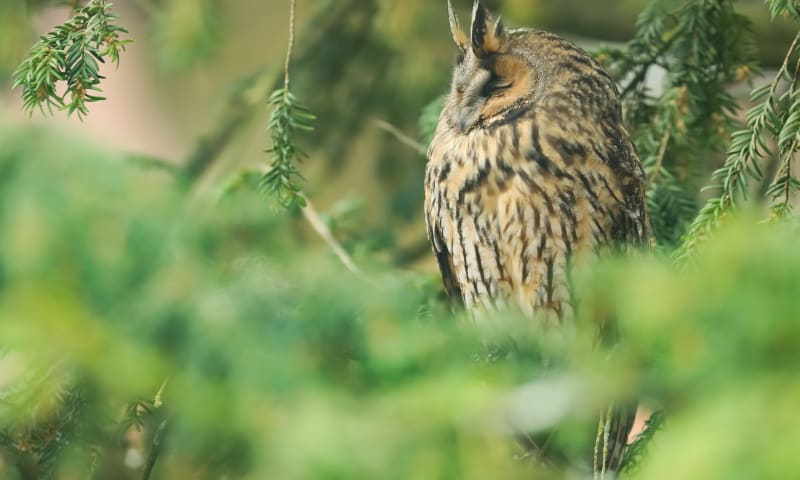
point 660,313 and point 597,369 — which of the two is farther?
point 597,369

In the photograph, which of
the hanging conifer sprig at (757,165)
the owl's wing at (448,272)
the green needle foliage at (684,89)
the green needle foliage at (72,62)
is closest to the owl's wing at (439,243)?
the owl's wing at (448,272)

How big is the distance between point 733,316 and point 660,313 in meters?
0.05

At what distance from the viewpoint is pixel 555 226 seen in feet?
5.58

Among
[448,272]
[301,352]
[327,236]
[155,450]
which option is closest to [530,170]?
[448,272]

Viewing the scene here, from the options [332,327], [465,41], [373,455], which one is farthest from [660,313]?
[465,41]

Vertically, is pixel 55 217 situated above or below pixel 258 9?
below

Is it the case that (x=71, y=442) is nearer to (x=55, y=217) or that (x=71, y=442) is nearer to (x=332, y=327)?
(x=55, y=217)

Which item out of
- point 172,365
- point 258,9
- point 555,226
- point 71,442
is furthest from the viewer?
point 258,9

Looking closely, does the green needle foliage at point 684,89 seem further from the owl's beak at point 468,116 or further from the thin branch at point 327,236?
the thin branch at point 327,236

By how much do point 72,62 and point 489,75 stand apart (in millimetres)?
745

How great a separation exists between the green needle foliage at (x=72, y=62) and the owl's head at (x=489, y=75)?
25.1 inches

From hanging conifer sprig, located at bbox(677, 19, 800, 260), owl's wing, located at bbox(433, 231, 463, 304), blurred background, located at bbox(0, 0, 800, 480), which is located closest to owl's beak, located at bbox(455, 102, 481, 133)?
owl's wing, located at bbox(433, 231, 463, 304)

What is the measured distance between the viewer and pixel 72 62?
1238 millimetres

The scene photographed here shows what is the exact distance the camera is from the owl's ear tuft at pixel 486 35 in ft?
5.48
